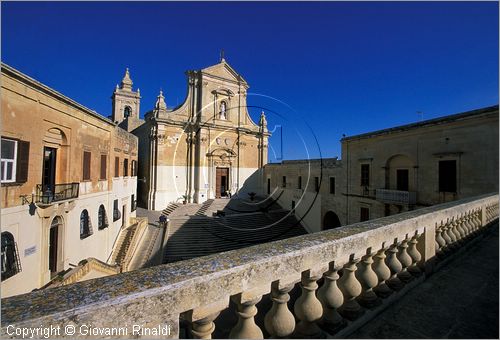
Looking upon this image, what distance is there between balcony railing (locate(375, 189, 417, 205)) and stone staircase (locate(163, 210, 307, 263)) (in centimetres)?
718

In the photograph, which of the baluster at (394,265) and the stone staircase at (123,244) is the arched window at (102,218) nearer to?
the stone staircase at (123,244)

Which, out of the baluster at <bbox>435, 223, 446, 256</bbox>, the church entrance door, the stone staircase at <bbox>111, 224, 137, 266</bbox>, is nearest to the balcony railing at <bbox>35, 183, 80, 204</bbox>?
the stone staircase at <bbox>111, 224, 137, 266</bbox>

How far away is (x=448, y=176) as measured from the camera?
12320 millimetres

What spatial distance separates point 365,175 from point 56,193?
55.3ft

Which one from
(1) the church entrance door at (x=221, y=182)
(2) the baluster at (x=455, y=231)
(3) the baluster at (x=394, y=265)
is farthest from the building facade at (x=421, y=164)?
(3) the baluster at (x=394, y=265)

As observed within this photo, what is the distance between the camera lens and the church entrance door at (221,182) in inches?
918

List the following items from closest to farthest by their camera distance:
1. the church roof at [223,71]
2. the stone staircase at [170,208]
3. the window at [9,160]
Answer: the window at [9,160] → the stone staircase at [170,208] → the church roof at [223,71]

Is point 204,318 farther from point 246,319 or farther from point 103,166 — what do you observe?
point 103,166

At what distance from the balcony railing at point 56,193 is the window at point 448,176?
1738cm

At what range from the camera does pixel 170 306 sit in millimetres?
1142

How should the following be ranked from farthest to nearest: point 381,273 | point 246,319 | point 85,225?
point 85,225, point 381,273, point 246,319

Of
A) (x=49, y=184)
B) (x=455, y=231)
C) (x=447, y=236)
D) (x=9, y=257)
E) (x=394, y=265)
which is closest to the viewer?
(x=394, y=265)

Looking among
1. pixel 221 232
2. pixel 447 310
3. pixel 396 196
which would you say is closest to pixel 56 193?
pixel 221 232

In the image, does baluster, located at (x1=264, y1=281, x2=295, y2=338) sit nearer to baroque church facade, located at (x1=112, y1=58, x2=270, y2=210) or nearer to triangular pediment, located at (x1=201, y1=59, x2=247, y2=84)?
baroque church facade, located at (x1=112, y1=58, x2=270, y2=210)
